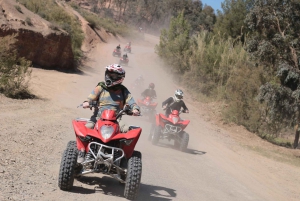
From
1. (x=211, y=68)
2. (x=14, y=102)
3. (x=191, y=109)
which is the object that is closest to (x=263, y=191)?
(x=14, y=102)

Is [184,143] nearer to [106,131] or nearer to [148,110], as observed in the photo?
[148,110]

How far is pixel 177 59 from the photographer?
37031 mm

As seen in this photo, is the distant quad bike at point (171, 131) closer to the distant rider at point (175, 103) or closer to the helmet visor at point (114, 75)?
the distant rider at point (175, 103)

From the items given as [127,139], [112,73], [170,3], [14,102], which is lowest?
[14,102]

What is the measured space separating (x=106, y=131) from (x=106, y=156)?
1.35 ft

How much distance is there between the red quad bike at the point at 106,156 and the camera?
7.01 meters

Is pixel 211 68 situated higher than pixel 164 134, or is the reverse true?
pixel 211 68

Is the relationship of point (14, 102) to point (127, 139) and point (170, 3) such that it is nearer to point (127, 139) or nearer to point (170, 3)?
point (127, 139)

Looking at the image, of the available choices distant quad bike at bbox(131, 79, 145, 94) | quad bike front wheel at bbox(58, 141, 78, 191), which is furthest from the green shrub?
→ quad bike front wheel at bbox(58, 141, 78, 191)

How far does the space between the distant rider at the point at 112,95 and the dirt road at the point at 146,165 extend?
1.33 m

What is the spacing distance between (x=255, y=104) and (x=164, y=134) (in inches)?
382

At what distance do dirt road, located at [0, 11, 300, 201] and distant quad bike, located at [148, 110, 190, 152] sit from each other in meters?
0.34

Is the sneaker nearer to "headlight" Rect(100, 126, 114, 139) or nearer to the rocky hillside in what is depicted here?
"headlight" Rect(100, 126, 114, 139)

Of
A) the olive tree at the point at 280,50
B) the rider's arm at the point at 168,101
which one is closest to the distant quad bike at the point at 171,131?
the rider's arm at the point at 168,101
